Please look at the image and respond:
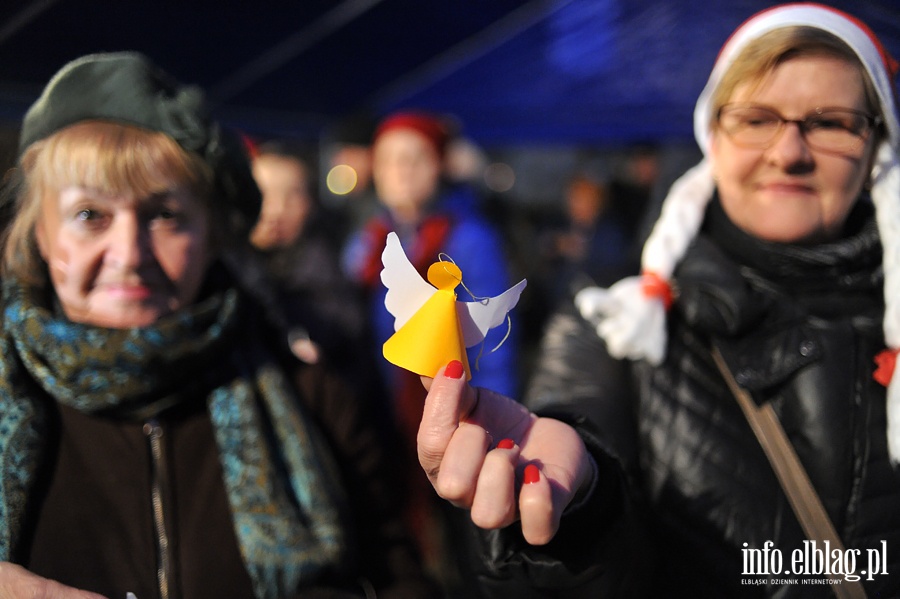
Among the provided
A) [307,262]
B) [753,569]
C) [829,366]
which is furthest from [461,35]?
[753,569]

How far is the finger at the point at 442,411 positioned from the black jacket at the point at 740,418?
1.09 ft

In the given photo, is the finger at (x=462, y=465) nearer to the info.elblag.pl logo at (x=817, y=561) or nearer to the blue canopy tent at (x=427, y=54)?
the info.elblag.pl logo at (x=817, y=561)

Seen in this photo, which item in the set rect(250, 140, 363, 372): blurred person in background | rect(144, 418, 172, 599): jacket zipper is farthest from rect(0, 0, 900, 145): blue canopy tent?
rect(144, 418, 172, 599): jacket zipper

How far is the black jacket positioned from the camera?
1273mm

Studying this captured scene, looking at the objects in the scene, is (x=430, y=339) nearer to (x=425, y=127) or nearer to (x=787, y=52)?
(x=787, y=52)

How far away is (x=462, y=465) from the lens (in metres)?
0.85

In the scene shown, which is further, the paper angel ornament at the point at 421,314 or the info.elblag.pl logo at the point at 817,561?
the info.elblag.pl logo at the point at 817,561

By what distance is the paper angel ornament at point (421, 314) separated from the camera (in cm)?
89

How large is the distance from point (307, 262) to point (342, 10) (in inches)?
45.8

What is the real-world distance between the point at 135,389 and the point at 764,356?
1.23m

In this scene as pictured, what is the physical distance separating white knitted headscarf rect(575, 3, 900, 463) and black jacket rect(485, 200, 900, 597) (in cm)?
4

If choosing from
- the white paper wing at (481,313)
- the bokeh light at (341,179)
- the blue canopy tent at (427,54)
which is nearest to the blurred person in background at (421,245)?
the blue canopy tent at (427,54)

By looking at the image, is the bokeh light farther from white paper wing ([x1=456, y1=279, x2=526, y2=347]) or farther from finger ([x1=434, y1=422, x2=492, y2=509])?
finger ([x1=434, y1=422, x2=492, y2=509])

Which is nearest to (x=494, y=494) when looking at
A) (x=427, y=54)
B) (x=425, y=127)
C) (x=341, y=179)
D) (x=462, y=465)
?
(x=462, y=465)
